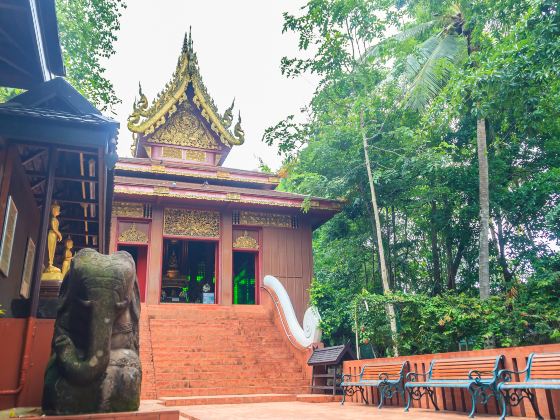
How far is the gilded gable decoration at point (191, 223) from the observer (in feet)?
47.4

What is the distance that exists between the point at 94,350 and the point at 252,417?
279 cm

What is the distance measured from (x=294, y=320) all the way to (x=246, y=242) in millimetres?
4162

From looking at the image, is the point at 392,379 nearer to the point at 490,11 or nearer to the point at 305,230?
the point at 490,11

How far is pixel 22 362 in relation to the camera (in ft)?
14.0

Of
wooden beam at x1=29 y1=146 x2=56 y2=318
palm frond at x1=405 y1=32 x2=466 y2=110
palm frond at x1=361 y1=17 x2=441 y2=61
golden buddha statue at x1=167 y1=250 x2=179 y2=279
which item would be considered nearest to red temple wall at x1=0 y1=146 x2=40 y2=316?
wooden beam at x1=29 y1=146 x2=56 y2=318

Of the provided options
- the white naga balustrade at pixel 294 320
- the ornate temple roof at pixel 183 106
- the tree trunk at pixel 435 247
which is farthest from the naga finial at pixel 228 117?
the tree trunk at pixel 435 247

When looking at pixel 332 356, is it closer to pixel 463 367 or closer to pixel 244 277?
pixel 463 367

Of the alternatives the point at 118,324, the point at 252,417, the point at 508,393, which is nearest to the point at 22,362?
the point at 118,324

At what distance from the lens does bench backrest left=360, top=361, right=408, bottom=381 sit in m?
6.86

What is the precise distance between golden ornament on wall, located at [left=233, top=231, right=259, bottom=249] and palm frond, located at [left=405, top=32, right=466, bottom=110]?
6310mm

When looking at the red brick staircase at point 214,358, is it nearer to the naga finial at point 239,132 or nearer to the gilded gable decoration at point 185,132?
the gilded gable decoration at point 185,132

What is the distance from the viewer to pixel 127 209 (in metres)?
14.0

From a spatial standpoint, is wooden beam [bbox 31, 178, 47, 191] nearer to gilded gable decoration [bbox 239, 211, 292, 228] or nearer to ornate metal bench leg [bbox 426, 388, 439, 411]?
ornate metal bench leg [bbox 426, 388, 439, 411]

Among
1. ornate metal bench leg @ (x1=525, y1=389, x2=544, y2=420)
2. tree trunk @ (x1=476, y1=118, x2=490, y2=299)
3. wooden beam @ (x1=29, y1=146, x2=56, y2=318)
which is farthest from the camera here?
tree trunk @ (x1=476, y1=118, x2=490, y2=299)
